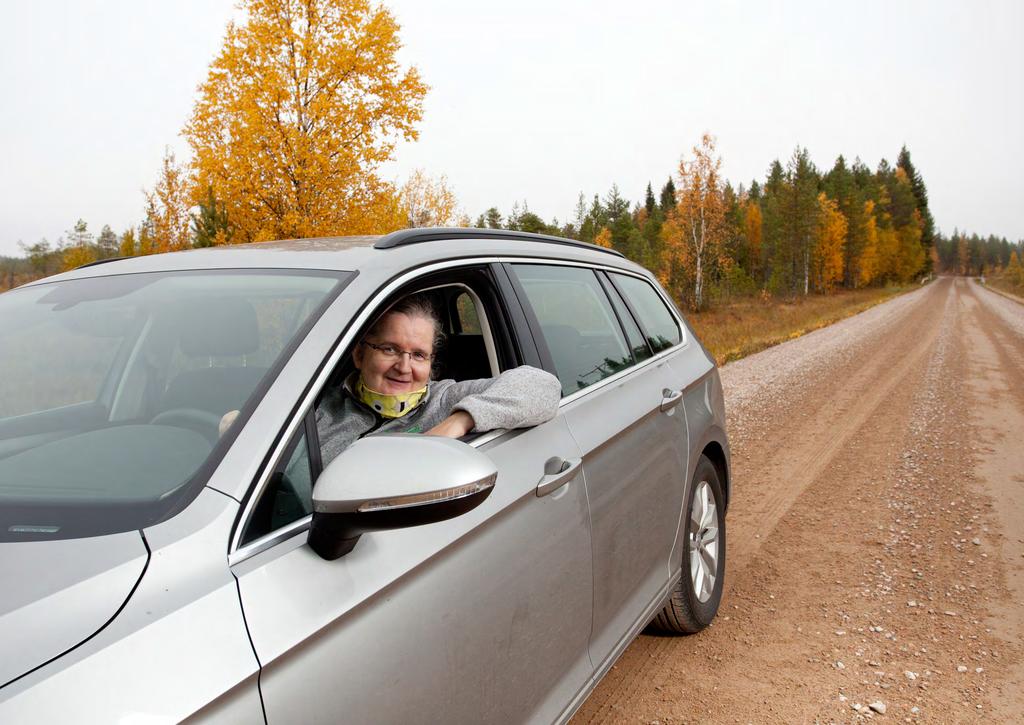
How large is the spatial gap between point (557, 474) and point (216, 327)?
1.01 meters

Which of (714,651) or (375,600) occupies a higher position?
(375,600)

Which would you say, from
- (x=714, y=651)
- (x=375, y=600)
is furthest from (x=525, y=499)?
(x=714, y=651)

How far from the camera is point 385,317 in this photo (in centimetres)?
211

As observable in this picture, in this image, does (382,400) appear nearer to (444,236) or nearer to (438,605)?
(444,236)

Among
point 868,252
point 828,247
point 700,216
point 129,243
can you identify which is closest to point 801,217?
point 828,247

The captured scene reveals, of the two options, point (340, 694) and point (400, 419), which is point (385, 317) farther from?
point (340, 694)

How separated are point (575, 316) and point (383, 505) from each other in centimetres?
171

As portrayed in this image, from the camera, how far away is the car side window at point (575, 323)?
2.51m

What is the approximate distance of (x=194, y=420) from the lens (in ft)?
5.03

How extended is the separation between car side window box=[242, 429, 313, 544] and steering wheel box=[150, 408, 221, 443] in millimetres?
152

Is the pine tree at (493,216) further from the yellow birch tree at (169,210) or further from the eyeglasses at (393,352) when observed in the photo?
the eyeglasses at (393,352)

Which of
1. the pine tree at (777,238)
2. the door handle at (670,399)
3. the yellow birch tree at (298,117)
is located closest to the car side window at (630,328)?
the door handle at (670,399)

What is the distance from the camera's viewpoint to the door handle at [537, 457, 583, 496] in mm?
1988

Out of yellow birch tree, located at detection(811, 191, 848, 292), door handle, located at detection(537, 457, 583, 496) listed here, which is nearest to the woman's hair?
door handle, located at detection(537, 457, 583, 496)
